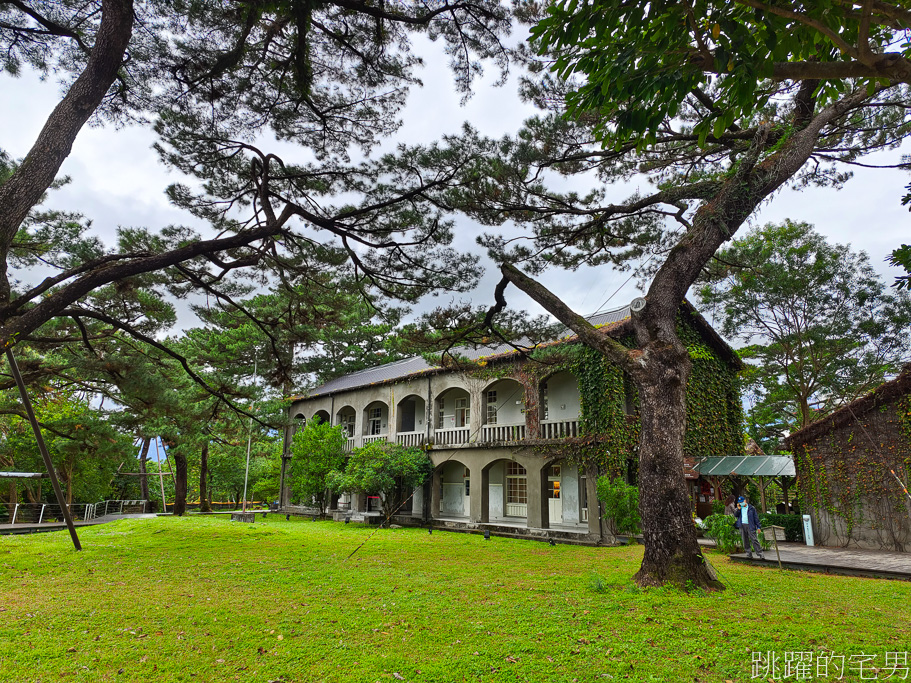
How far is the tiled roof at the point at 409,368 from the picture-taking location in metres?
17.0

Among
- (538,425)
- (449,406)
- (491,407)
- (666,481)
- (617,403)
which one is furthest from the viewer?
(449,406)

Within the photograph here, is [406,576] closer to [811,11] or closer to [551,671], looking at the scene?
[551,671]

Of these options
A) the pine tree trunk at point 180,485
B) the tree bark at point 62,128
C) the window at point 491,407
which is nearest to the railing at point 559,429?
the window at point 491,407

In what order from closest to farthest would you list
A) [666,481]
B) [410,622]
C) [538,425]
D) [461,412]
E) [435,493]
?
[410,622] → [666,481] → [538,425] → [435,493] → [461,412]

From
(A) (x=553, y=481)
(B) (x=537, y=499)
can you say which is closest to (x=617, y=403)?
(B) (x=537, y=499)

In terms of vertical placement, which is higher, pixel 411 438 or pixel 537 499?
pixel 411 438

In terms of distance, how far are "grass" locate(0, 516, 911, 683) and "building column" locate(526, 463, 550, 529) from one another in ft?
20.9

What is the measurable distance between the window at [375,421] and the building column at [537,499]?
10344 millimetres

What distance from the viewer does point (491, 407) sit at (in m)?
19.2

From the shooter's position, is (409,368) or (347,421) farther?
(347,421)

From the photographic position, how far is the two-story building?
46.0 ft

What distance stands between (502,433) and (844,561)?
9616 mm

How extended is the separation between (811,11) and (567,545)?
12.6 metres

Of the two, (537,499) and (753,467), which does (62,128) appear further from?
(753,467)
